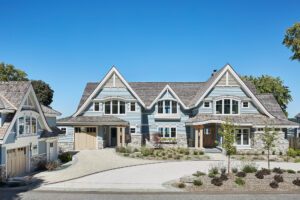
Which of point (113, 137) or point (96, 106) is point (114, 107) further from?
point (113, 137)

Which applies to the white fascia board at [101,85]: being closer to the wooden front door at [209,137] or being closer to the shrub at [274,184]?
the wooden front door at [209,137]

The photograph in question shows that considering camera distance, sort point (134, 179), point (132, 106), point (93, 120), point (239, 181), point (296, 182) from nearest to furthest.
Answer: point (239, 181), point (296, 182), point (134, 179), point (93, 120), point (132, 106)

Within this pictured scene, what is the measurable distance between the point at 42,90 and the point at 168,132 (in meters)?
25.1

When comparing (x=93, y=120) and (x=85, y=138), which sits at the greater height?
(x=93, y=120)

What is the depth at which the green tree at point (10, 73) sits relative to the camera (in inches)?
1783

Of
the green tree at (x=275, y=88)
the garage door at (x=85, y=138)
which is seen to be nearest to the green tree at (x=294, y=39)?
the green tree at (x=275, y=88)

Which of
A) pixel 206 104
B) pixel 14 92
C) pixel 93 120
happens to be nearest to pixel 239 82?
pixel 206 104

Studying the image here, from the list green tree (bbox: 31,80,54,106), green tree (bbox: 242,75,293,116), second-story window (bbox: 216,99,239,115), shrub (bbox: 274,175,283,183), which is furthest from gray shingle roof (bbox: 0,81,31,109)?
green tree (bbox: 242,75,293,116)

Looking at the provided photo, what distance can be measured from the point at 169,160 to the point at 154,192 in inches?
345

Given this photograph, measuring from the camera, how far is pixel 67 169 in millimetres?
16828

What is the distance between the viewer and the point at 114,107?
28.1 meters

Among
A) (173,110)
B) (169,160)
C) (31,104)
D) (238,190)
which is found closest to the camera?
(238,190)

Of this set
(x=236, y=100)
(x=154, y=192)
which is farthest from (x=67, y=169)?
(x=236, y=100)

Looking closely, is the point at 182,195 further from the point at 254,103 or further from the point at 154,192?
the point at 254,103
